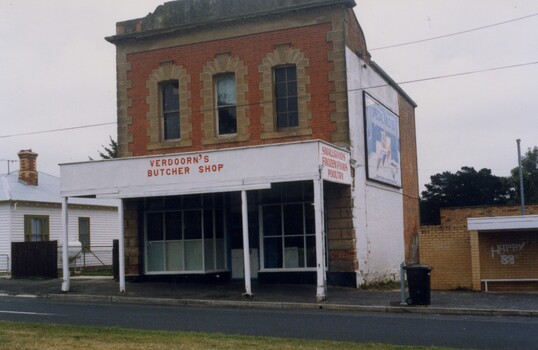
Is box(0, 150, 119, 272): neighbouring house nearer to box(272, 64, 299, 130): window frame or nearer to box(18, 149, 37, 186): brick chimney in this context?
box(18, 149, 37, 186): brick chimney

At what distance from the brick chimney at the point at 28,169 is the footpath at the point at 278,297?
39.2 ft

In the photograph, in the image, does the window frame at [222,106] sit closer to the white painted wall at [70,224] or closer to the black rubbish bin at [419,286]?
the black rubbish bin at [419,286]

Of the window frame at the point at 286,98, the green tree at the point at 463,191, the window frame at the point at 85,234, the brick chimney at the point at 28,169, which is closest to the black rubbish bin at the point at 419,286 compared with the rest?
the window frame at the point at 286,98

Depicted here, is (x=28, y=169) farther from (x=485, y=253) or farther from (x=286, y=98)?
(x=485, y=253)

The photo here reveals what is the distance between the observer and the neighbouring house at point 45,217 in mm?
32281

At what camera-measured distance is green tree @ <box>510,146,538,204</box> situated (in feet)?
177

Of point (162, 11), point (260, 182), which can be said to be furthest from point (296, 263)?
point (162, 11)

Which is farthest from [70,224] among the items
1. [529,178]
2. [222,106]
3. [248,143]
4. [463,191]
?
[529,178]

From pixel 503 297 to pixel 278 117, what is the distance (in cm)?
886

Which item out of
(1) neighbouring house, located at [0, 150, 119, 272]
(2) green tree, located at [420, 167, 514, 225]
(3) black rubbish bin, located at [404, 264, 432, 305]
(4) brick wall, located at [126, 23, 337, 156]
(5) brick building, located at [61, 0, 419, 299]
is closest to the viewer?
(3) black rubbish bin, located at [404, 264, 432, 305]

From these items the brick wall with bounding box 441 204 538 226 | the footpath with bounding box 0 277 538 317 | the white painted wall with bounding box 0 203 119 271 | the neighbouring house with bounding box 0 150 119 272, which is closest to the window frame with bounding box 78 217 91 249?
the neighbouring house with bounding box 0 150 119 272

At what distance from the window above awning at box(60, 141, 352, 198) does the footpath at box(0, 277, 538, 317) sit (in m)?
3.00

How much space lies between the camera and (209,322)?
14.5 metres

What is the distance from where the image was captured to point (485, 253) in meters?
22.0
